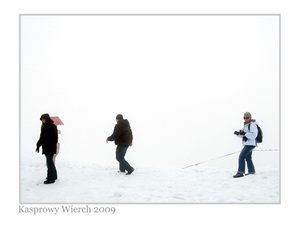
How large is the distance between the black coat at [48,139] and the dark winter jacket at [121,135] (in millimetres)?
1512

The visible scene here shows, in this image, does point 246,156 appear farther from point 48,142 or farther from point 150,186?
point 48,142

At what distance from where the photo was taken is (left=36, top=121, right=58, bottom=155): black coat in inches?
264

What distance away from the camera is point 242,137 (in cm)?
699

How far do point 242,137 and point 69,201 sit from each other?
4.55 m

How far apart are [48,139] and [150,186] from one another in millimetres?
2821

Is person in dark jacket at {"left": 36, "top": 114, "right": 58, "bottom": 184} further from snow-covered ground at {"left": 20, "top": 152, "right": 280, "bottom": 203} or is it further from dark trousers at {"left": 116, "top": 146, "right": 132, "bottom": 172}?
dark trousers at {"left": 116, "top": 146, "right": 132, "bottom": 172}

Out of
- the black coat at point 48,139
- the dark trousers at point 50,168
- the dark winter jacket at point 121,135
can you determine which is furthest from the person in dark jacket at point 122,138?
the dark trousers at point 50,168

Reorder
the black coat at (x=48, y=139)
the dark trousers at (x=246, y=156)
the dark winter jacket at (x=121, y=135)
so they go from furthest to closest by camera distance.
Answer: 1. the dark winter jacket at (x=121, y=135)
2. the dark trousers at (x=246, y=156)
3. the black coat at (x=48, y=139)

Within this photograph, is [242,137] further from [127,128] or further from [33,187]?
[33,187]

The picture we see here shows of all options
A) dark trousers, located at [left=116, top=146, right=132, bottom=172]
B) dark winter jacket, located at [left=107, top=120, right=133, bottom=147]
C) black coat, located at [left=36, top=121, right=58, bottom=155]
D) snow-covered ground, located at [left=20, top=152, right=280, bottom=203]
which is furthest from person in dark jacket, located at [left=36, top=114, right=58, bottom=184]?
dark trousers, located at [left=116, top=146, right=132, bottom=172]

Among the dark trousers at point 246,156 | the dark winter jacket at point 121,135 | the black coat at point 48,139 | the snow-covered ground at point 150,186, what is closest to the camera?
the snow-covered ground at point 150,186

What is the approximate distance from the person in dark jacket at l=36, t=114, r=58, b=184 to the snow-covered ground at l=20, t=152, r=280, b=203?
0.99 feet

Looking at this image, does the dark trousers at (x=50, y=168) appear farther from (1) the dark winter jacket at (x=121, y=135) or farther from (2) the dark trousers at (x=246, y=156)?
(2) the dark trousers at (x=246, y=156)

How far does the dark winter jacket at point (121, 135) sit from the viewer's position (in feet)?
24.6
